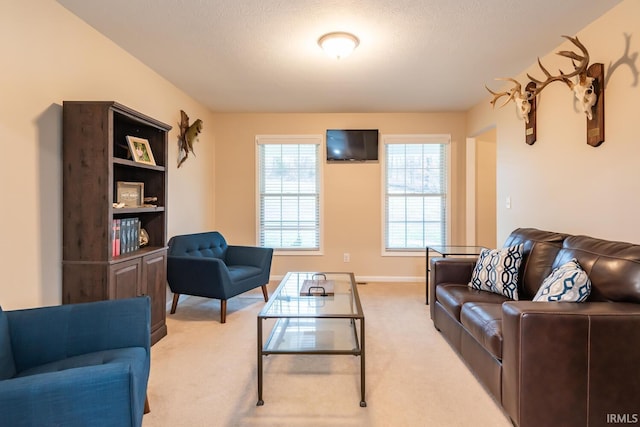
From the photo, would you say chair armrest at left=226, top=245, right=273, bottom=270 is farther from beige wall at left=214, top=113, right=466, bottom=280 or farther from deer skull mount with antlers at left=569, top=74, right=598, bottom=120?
deer skull mount with antlers at left=569, top=74, right=598, bottom=120

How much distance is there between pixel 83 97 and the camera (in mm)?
2309

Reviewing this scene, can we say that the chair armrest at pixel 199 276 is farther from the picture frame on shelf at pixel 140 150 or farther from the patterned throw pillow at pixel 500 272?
the patterned throw pillow at pixel 500 272

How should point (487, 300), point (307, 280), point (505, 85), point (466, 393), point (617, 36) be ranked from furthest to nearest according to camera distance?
1. point (505, 85)
2. point (307, 280)
3. point (487, 300)
4. point (617, 36)
5. point (466, 393)

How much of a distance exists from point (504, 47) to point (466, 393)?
261 cm

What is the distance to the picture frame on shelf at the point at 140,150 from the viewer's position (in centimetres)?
249

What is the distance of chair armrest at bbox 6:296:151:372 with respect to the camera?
1493mm

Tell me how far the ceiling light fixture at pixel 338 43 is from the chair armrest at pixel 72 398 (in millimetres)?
2354

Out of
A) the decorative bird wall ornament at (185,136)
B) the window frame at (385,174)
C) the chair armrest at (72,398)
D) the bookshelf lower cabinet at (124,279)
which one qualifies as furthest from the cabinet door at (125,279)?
the window frame at (385,174)

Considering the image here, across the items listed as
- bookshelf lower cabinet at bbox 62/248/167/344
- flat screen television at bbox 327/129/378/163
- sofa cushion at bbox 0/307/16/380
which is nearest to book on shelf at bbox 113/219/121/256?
bookshelf lower cabinet at bbox 62/248/167/344

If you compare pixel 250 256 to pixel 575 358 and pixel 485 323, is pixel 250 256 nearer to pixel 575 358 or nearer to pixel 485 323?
pixel 485 323

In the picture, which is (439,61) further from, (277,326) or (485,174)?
(277,326)

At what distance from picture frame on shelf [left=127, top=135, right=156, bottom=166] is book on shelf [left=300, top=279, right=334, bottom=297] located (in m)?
1.60

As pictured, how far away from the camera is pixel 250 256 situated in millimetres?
3734

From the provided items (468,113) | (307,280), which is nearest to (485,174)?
(468,113)
